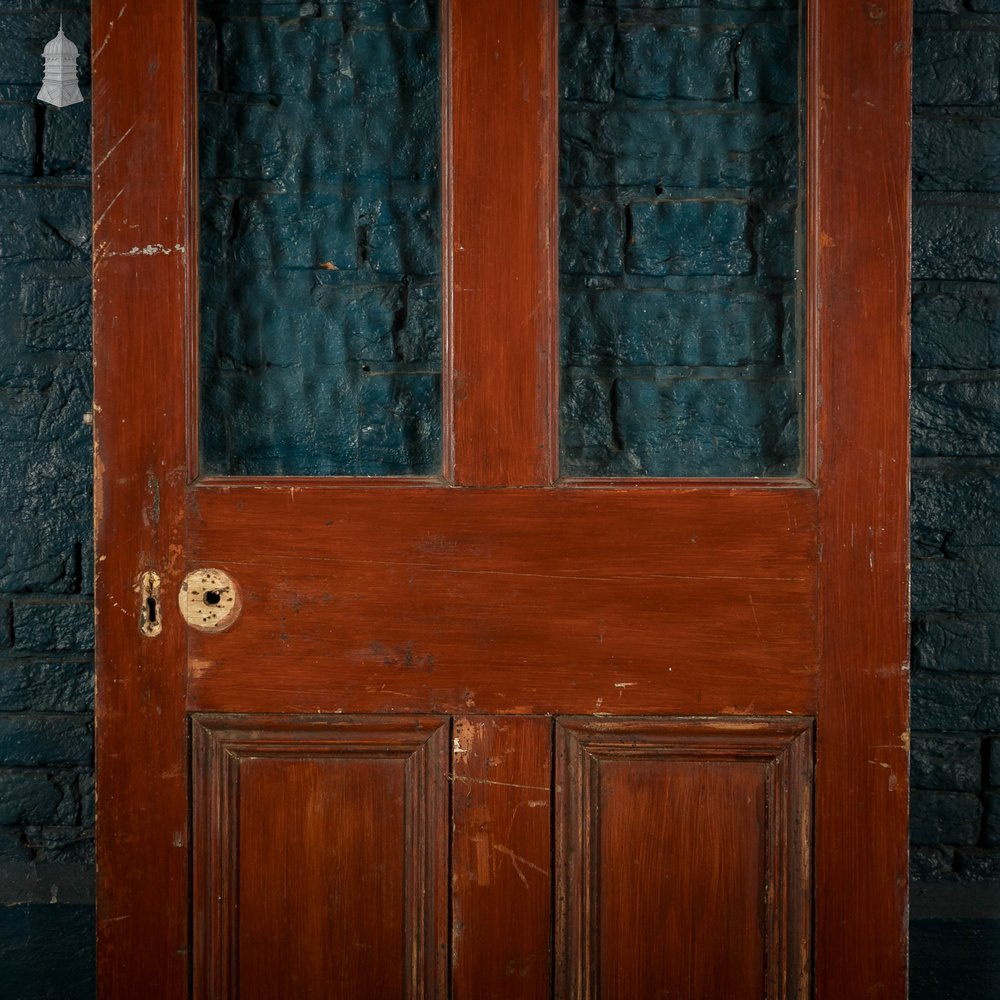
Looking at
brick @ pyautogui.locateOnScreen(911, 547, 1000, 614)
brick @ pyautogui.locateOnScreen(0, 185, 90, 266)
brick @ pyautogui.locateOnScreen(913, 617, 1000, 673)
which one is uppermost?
brick @ pyautogui.locateOnScreen(0, 185, 90, 266)

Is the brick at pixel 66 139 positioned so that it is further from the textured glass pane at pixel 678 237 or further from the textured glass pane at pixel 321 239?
the textured glass pane at pixel 678 237

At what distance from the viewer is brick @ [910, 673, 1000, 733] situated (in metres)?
1.40

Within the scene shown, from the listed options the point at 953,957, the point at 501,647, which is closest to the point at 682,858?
the point at 501,647

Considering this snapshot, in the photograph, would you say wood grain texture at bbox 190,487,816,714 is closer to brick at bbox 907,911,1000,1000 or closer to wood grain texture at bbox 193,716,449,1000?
wood grain texture at bbox 193,716,449,1000

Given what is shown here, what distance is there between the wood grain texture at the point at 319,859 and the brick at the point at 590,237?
23.6 inches

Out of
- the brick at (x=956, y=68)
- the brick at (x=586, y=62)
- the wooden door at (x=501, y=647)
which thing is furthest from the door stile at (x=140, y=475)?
the brick at (x=956, y=68)

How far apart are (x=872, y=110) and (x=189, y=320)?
0.86 meters

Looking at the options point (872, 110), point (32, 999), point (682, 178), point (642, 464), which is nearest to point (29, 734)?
point (32, 999)

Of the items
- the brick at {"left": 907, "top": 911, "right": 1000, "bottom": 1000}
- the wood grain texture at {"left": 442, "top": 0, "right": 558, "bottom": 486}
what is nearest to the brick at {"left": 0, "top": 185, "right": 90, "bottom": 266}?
the wood grain texture at {"left": 442, "top": 0, "right": 558, "bottom": 486}

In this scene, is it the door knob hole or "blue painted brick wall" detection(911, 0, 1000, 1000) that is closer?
the door knob hole

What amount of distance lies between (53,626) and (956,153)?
1478 millimetres

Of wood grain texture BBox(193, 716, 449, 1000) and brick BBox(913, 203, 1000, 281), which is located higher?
brick BBox(913, 203, 1000, 281)

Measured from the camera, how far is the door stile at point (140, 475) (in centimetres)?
116

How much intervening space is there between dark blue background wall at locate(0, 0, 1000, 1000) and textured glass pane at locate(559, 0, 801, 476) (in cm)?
32
